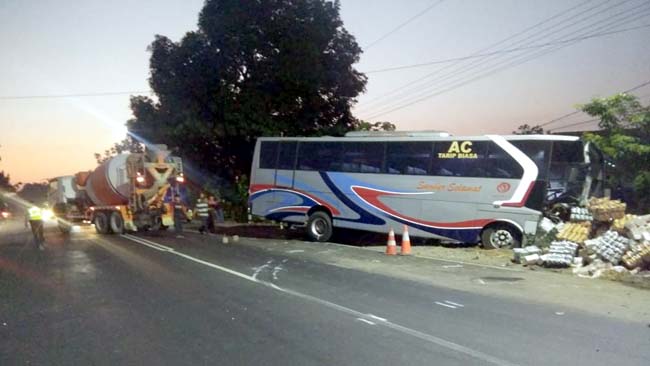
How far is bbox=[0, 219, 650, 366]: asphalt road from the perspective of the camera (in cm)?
565

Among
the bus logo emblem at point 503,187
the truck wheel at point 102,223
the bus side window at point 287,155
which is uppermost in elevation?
the bus side window at point 287,155

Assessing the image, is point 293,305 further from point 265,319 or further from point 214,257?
point 214,257

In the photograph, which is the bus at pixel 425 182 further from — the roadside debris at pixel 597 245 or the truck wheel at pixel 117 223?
the truck wheel at pixel 117 223

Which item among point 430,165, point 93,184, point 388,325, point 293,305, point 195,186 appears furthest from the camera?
point 195,186

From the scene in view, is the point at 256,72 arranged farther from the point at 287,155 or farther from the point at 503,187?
the point at 503,187

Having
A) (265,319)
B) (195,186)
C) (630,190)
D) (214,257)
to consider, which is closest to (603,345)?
(265,319)

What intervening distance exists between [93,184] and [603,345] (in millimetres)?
23193

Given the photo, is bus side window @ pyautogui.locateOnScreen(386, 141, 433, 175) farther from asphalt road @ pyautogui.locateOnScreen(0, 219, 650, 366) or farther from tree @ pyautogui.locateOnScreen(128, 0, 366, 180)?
tree @ pyautogui.locateOnScreen(128, 0, 366, 180)

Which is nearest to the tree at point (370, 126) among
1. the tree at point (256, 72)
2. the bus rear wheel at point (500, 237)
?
the tree at point (256, 72)

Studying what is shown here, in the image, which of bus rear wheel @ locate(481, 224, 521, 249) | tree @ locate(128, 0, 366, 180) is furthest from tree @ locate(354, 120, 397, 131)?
bus rear wheel @ locate(481, 224, 521, 249)

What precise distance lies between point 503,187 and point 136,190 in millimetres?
14546

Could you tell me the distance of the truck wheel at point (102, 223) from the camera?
2384 cm

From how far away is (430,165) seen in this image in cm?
1606

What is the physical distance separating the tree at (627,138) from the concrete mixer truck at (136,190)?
15797 millimetres
